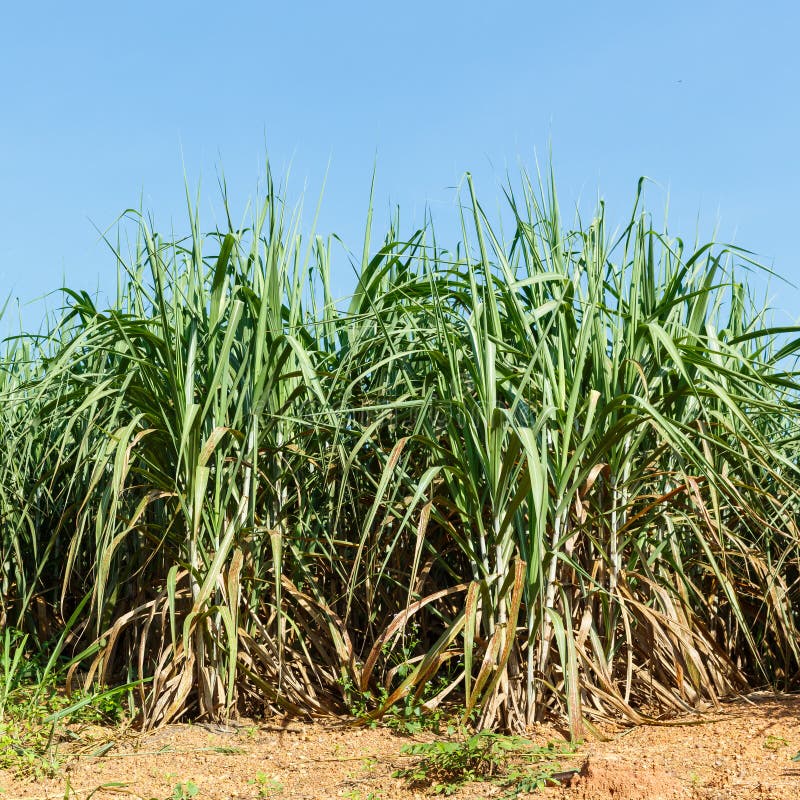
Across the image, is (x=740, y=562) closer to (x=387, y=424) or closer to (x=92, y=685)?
(x=387, y=424)

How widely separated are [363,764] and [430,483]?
85cm

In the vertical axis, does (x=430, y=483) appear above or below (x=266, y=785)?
above

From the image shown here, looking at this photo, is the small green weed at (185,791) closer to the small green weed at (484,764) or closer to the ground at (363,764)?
the ground at (363,764)

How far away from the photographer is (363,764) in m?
2.58

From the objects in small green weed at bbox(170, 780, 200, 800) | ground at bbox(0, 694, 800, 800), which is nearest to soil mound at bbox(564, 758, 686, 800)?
ground at bbox(0, 694, 800, 800)

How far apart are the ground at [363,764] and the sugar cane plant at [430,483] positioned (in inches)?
4.4

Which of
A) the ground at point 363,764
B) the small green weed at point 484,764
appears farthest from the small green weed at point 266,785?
the small green weed at point 484,764

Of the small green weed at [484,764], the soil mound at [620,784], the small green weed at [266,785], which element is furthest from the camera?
the small green weed at [266,785]

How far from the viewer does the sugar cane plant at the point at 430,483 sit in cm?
268

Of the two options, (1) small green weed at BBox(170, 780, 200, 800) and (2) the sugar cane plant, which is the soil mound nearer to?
(2) the sugar cane plant

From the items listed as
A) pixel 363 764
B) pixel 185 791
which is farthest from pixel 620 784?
pixel 185 791

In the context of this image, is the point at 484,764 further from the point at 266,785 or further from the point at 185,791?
the point at 185,791

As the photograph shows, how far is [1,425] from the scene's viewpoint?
151 inches

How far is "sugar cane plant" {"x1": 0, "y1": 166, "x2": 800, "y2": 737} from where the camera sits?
2676 millimetres
